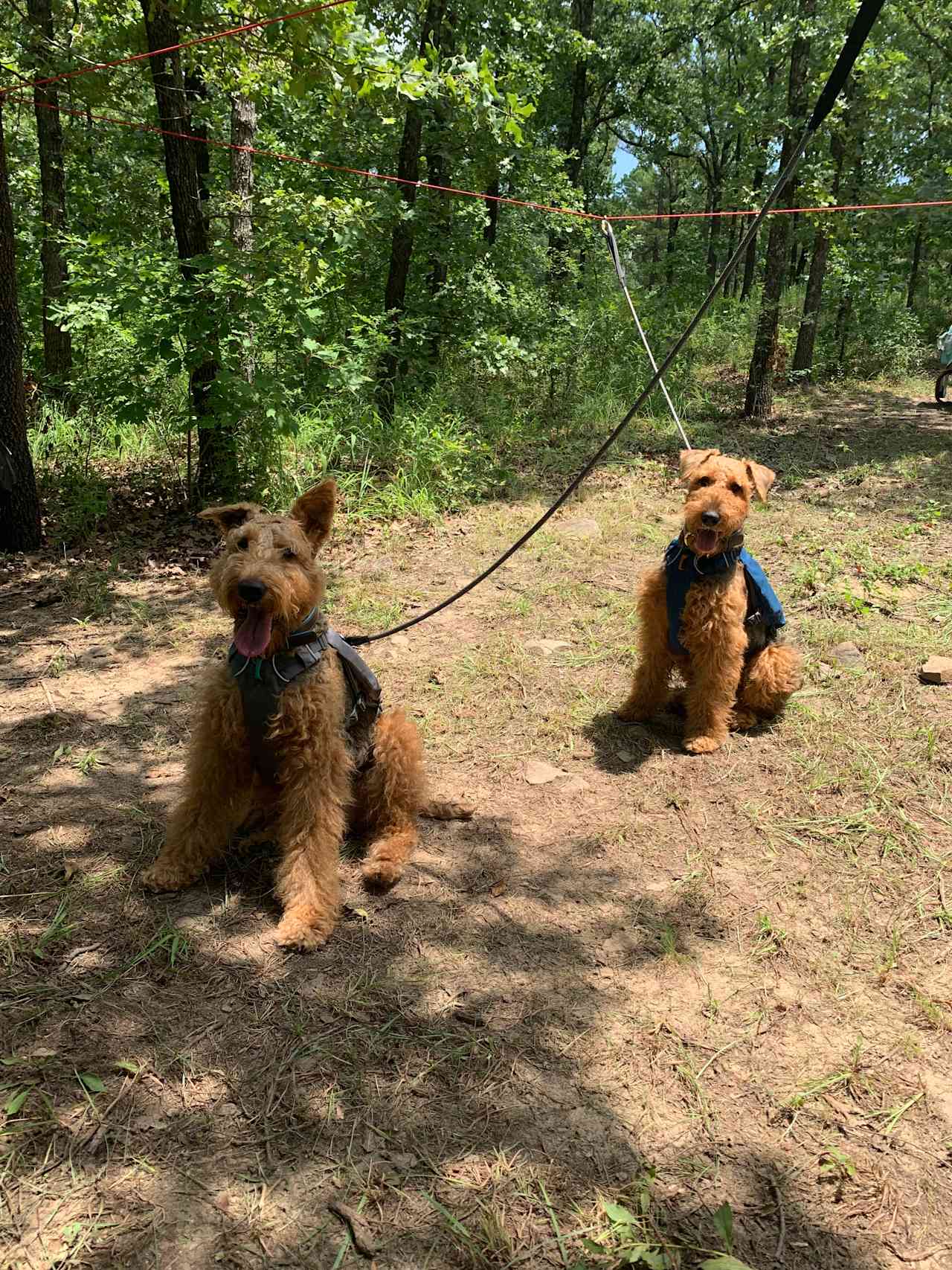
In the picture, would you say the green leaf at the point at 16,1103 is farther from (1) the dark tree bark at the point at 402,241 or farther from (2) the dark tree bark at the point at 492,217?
(2) the dark tree bark at the point at 492,217

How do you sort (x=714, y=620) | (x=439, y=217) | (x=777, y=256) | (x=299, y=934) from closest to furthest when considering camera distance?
(x=299, y=934)
(x=714, y=620)
(x=439, y=217)
(x=777, y=256)

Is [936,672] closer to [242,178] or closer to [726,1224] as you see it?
[726,1224]

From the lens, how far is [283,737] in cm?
258

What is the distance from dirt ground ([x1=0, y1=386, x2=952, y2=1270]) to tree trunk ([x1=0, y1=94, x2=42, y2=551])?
1617 millimetres

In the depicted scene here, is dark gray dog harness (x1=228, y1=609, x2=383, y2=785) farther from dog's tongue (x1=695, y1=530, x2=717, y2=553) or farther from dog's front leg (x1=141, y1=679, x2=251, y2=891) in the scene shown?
dog's tongue (x1=695, y1=530, x2=717, y2=553)

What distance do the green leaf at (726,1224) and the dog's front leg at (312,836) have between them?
1.38 meters

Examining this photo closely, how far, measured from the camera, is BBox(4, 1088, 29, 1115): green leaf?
1771 mm

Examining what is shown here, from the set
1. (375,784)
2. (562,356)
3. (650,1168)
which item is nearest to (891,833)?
(650,1168)

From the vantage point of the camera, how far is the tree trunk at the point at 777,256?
355 inches

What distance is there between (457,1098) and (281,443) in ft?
19.6

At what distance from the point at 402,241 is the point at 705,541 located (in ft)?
24.3

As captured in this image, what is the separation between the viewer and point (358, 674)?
2.85 meters

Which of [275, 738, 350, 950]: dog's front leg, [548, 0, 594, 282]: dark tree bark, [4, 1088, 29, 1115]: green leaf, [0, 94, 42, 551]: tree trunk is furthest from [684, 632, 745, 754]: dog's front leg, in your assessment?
[548, 0, 594, 282]: dark tree bark

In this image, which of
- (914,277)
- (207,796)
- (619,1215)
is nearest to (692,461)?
(207,796)
